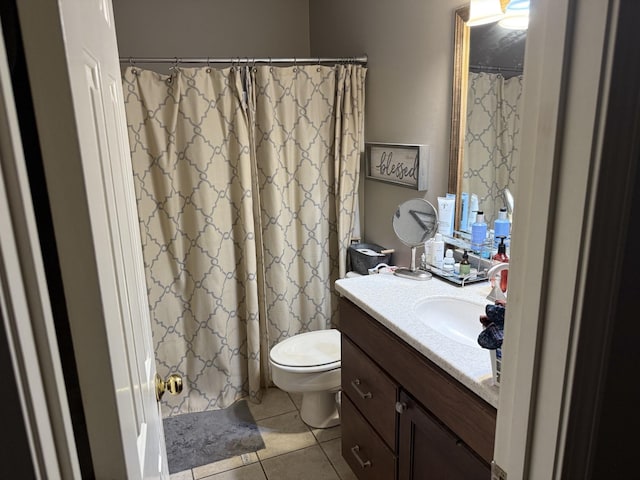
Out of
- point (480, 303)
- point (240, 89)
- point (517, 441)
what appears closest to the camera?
point (517, 441)

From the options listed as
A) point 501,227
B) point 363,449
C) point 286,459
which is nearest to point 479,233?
point 501,227

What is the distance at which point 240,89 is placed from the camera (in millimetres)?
2328

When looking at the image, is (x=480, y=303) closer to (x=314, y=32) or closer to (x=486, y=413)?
(x=486, y=413)

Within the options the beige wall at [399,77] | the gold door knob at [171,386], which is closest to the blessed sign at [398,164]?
the beige wall at [399,77]

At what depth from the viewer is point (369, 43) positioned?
2.42m

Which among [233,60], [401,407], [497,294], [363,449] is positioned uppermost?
[233,60]

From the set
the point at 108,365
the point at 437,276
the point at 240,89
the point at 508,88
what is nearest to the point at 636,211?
the point at 108,365

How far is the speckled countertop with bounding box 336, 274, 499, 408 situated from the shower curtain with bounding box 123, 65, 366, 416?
0.75 m

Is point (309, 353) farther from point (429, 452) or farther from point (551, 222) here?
point (551, 222)

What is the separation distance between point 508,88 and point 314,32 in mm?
1736

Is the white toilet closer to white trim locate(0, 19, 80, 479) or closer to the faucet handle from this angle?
the faucet handle

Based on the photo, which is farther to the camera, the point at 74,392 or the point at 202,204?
the point at 202,204

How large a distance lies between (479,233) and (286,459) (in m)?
1.35

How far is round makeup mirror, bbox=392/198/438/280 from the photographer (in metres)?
1.98
